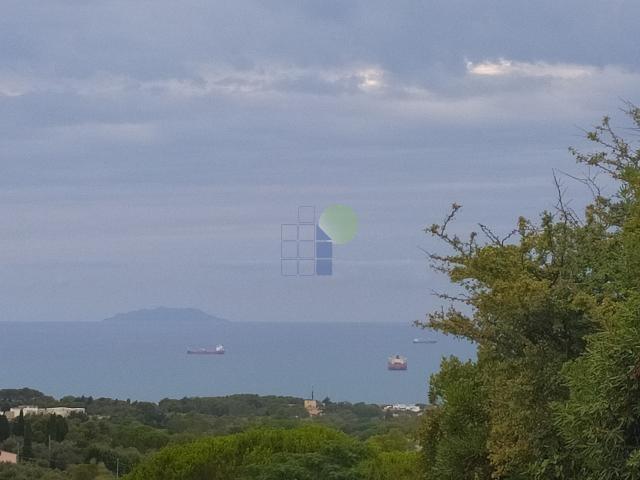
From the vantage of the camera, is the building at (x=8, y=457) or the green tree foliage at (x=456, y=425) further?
the building at (x=8, y=457)

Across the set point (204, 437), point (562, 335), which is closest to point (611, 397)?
point (562, 335)

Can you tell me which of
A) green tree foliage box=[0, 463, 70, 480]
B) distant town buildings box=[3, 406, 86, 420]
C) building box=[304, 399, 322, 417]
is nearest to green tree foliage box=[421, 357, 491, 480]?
green tree foliage box=[0, 463, 70, 480]

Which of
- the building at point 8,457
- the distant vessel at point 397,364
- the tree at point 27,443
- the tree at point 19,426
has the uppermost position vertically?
the distant vessel at point 397,364

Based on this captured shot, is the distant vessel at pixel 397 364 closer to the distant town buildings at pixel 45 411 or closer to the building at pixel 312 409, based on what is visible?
the building at pixel 312 409

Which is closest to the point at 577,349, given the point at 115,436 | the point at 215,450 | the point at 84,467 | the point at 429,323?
the point at 429,323

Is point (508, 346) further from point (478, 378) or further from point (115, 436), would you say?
point (115, 436)

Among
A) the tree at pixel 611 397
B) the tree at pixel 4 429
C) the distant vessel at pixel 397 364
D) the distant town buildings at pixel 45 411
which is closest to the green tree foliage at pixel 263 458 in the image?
the tree at pixel 611 397
